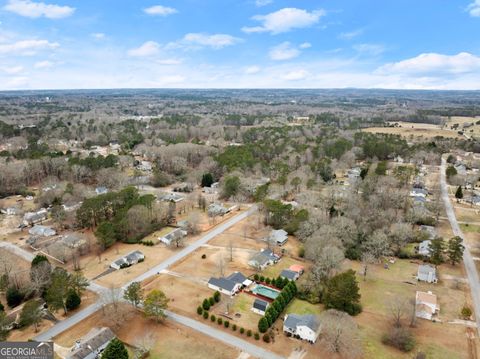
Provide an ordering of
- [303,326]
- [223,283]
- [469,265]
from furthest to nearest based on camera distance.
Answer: [469,265]
[223,283]
[303,326]

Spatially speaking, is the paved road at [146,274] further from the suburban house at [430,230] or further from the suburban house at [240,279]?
the suburban house at [430,230]

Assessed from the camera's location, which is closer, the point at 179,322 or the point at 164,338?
the point at 164,338

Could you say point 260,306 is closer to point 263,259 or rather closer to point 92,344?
point 263,259

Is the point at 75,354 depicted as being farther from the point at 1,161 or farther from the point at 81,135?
the point at 81,135

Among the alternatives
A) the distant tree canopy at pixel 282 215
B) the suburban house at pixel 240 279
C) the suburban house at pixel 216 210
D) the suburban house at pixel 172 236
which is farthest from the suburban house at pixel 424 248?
the suburban house at pixel 172 236

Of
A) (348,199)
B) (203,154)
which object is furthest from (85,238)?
(203,154)

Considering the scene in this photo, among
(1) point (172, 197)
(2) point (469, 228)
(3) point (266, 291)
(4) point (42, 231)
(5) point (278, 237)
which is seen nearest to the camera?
(3) point (266, 291)

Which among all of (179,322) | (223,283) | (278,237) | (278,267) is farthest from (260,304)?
(278,237)
